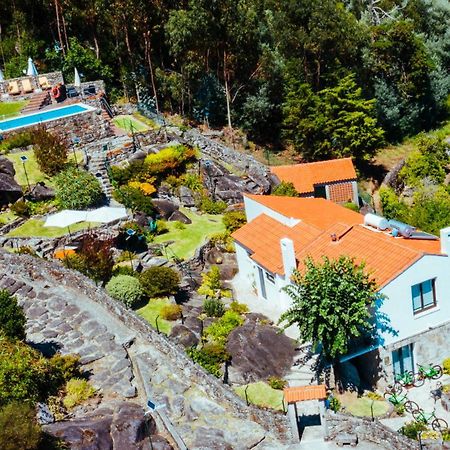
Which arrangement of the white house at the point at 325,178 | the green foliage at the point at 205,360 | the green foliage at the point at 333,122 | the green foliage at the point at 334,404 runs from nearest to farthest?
the green foliage at the point at 334,404 → the green foliage at the point at 205,360 → the white house at the point at 325,178 → the green foliage at the point at 333,122

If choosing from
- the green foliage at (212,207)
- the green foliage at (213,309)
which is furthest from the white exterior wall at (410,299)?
the green foliage at (212,207)

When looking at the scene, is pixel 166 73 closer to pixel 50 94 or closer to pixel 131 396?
pixel 50 94

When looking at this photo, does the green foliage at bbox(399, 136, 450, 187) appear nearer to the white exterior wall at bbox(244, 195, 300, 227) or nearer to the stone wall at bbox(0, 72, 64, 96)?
the white exterior wall at bbox(244, 195, 300, 227)

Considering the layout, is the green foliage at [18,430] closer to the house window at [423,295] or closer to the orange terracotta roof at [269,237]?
the orange terracotta roof at [269,237]

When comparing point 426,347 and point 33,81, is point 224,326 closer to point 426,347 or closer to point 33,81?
point 426,347

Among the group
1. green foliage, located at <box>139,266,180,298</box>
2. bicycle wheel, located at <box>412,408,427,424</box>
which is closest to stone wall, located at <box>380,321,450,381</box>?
bicycle wheel, located at <box>412,408,427,424</box>

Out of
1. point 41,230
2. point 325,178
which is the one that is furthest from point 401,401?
point 325,178

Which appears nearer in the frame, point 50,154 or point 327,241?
point 327,241
